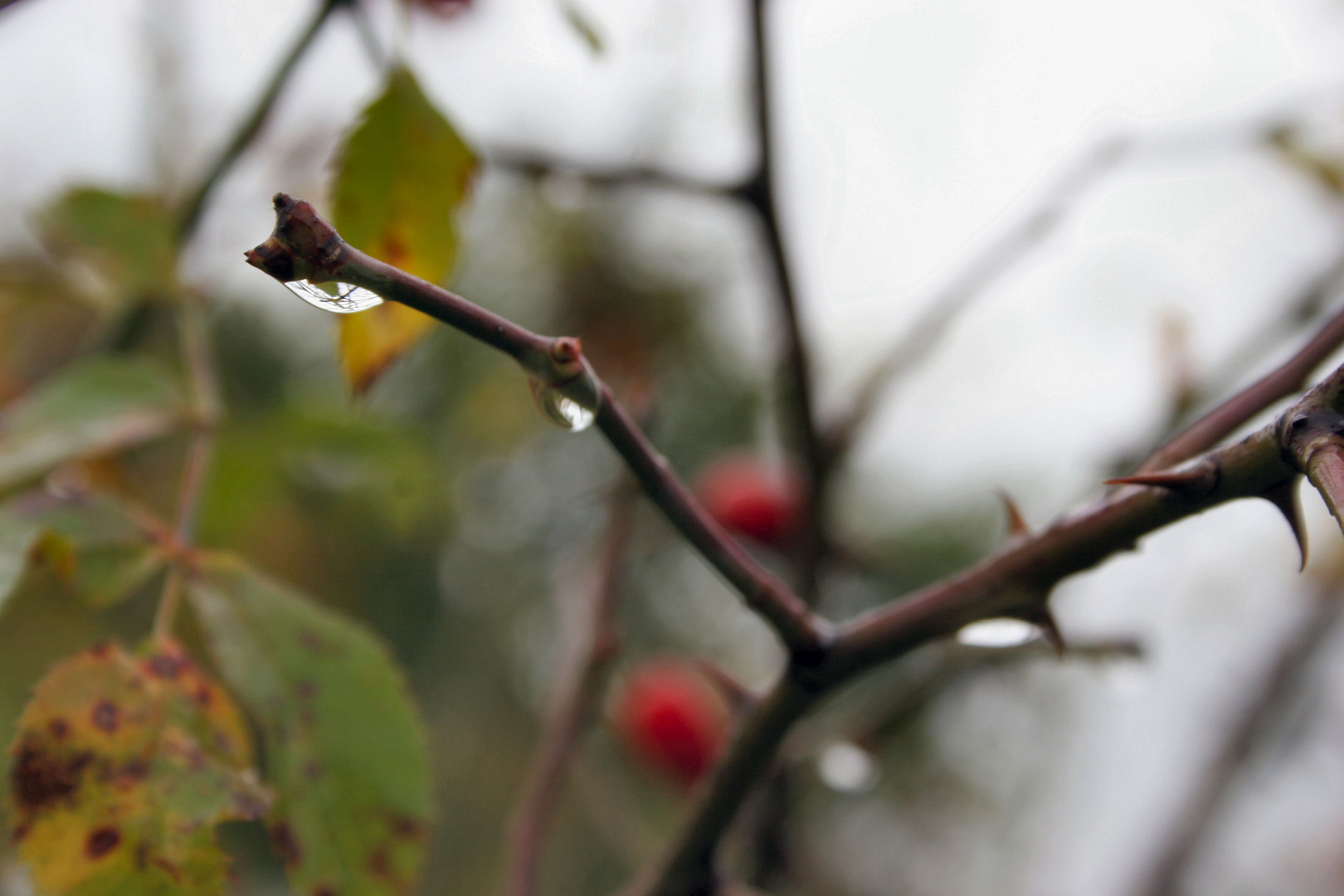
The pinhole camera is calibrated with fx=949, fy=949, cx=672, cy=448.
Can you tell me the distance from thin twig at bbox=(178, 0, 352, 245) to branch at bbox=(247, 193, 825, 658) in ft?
0.94

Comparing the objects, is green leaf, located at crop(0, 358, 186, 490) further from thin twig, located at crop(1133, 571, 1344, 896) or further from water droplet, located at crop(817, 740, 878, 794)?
thin twig, located at crop(1133, 571, 1344, 896)

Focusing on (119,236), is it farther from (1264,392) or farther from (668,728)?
(668,728)

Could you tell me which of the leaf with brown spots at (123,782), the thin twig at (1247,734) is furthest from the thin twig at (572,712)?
the thin twig at (1247,734)

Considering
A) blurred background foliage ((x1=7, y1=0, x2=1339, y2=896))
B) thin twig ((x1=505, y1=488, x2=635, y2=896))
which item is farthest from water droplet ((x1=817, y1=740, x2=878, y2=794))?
thin twig ((x1=505, y1=488, x2=635, y2=896))

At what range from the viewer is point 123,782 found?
27cm

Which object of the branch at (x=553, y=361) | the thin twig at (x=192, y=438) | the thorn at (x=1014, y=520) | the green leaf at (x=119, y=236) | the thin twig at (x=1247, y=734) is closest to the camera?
the branch at (x=553, y=361)

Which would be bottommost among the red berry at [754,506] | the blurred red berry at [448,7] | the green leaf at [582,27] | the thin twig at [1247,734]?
the thin twig at [1247,734]

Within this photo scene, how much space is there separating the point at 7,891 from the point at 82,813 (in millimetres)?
442

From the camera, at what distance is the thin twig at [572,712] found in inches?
16.3

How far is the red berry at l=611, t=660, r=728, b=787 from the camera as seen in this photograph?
0.89 metres

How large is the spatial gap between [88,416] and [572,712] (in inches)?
10.0

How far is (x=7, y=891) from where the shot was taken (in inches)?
23.2

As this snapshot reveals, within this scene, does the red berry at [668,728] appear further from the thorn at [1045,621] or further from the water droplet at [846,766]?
the thorn at [1045,621]

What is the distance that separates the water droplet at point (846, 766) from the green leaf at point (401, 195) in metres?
0.33
